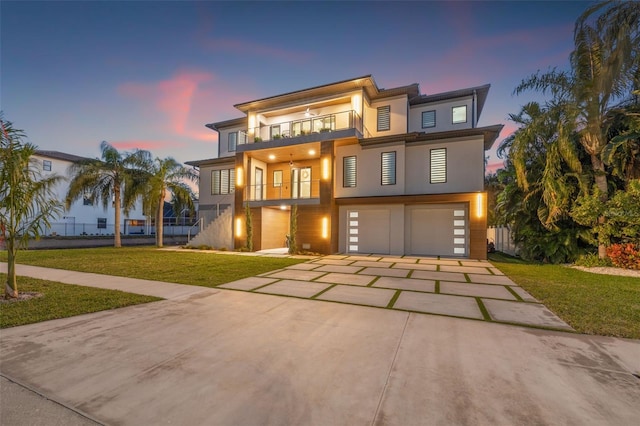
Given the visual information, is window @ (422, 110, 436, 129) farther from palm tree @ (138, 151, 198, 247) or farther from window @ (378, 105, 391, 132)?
palm tree @ (138, 151, 198, 247)

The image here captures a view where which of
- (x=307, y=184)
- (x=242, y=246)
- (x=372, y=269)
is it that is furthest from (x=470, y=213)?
(x=242, y=246)

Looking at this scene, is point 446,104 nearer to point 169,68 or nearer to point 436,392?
point 169,68

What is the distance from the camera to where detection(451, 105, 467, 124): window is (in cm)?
1606

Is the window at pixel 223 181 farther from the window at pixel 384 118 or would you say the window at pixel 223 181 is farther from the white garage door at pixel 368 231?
the window at pixel 384 118

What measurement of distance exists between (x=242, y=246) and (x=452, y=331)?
45.6 feet

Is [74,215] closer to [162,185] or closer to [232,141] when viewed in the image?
[162,185]

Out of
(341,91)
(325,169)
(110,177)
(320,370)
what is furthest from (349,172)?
(110,177)

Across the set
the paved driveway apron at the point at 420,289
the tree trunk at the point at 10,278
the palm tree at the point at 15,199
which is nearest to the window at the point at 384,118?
the paved driveway apron at the point at 420,289

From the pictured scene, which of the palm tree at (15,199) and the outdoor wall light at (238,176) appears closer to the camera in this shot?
the palm tree at (15,199)

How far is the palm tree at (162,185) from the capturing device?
17.8 m

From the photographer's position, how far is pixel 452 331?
401 cm

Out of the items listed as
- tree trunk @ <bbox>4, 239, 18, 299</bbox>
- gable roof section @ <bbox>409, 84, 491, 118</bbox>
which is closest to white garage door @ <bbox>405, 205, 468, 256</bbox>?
gable roof section @ <bbox>409, 84, 491, 118</bbox>

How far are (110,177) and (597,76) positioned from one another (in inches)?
1034

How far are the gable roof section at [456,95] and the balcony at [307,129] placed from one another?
449 cm
